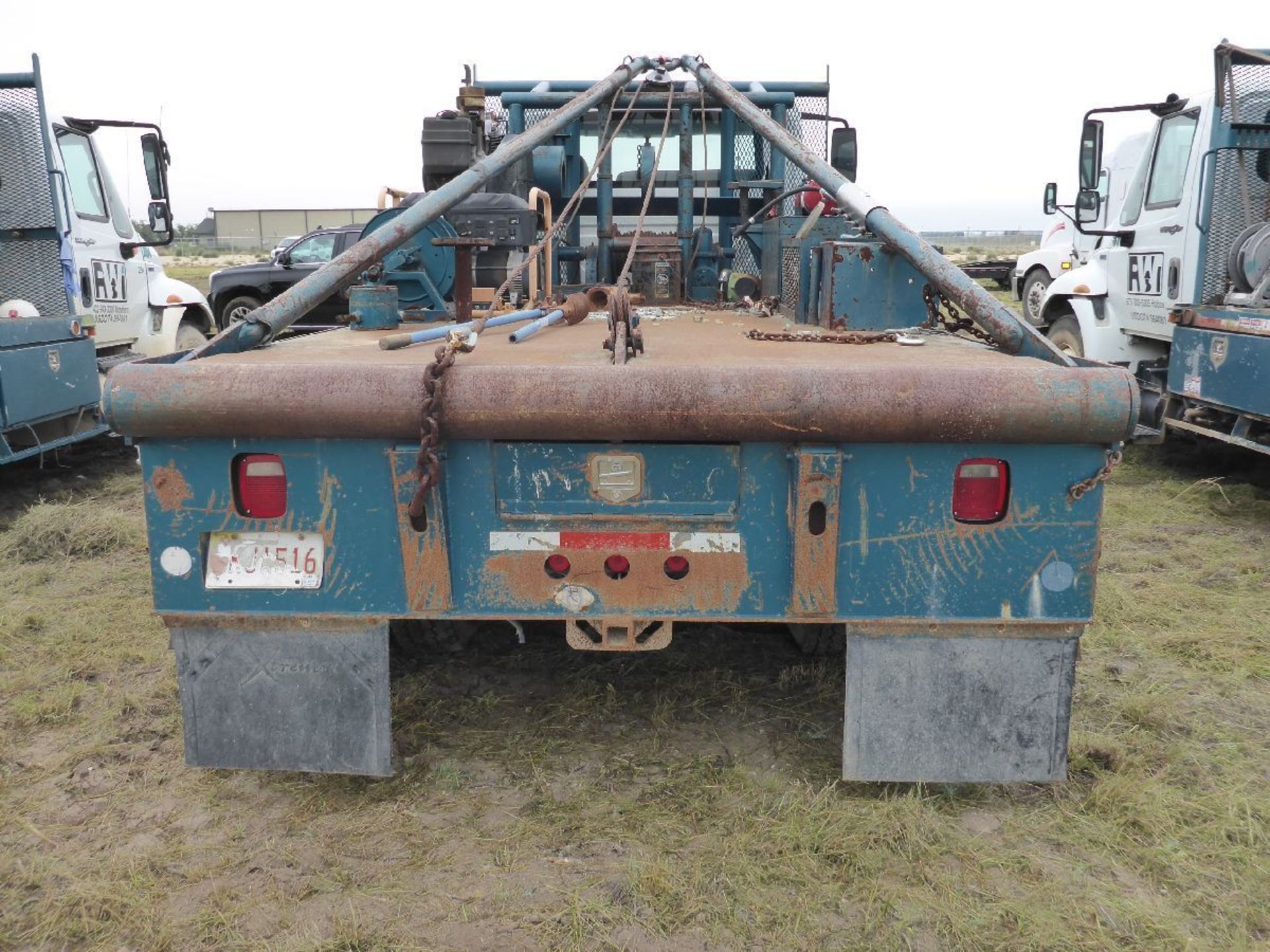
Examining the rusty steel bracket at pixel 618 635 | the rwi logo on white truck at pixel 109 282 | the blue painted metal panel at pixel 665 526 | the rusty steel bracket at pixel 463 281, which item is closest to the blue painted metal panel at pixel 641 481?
the blue painted metal panel at pixel 665 526

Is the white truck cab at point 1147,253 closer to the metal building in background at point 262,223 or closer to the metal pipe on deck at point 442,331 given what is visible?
the metal pipe on deck at point 442,331

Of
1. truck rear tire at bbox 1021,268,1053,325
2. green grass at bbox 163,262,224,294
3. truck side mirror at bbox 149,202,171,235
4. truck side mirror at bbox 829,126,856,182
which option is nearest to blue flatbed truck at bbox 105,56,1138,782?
truck side mirror at bbox 829,126,856,182

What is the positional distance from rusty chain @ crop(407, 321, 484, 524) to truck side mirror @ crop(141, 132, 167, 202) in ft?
18.4

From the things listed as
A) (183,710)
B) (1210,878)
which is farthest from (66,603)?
(1210,878)

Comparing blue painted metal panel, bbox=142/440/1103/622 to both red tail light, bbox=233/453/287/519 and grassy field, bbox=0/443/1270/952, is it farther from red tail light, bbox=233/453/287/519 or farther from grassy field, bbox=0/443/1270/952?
grassy field, bbox=0/443/1270/952

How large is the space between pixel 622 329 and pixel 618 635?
77 centimetres

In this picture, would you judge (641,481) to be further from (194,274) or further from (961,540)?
(194,274)

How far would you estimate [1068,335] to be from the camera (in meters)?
8.23

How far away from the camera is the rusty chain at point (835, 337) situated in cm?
314

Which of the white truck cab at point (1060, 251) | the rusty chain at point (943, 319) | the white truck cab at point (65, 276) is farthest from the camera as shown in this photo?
the white truck cab at point (1060, 251)

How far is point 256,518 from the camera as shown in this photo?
249 centimetres

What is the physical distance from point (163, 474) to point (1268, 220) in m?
6.43

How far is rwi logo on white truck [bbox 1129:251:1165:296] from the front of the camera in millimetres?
6969

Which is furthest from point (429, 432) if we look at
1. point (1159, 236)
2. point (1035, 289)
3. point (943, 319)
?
point (1035, 289)
